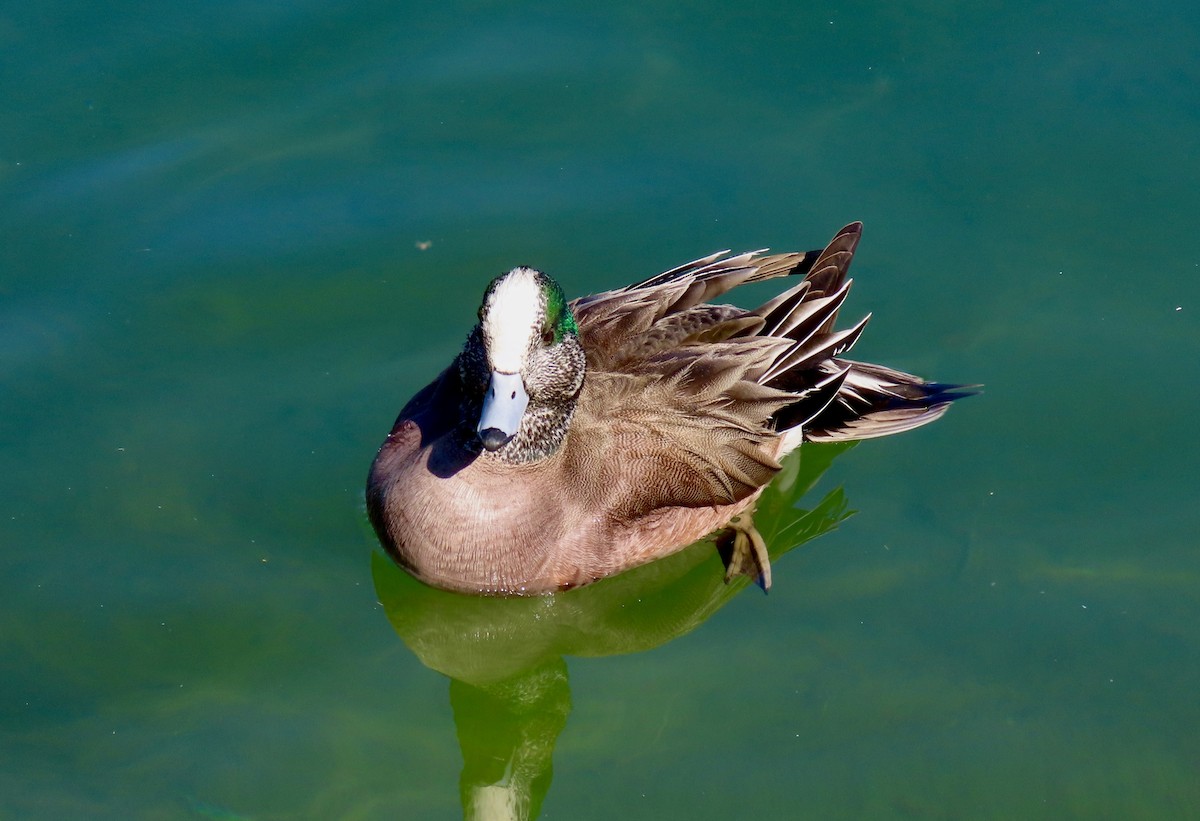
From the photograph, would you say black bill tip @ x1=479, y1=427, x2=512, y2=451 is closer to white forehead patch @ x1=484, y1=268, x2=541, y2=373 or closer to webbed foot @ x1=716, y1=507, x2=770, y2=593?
white forehead patch @ x1=484, y1=268, x2=541, y2=373

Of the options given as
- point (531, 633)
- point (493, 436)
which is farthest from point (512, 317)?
point (531, 633)

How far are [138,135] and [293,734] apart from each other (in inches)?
155

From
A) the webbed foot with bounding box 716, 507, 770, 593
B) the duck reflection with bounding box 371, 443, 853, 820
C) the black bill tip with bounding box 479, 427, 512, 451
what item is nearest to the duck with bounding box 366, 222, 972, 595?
the webbed foot with bounding box 716, 507, 770, 593

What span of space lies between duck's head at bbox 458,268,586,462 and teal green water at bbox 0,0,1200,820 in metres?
0.87

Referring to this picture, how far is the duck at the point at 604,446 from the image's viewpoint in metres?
5.93

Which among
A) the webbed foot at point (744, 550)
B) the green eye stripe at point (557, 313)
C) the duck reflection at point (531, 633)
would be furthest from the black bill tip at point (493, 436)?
the webbed foot at point (744, 550)

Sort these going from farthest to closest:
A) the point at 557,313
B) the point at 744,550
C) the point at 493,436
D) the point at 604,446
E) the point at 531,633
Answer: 1. the point at 744,550
2. the point at 531,633
3. the point at 604,446
4. the point at 557,313
5. the point at 493,436

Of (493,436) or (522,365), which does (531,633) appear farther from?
(522,365)

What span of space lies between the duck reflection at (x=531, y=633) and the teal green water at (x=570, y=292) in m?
0.02

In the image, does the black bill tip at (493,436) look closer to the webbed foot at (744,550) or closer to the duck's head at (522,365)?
the duck's head at (522,365)

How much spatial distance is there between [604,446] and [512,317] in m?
0.84

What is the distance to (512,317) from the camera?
5426 mm

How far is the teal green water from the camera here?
5.63 metres

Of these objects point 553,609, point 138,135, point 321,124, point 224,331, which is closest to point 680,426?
point 553,609
